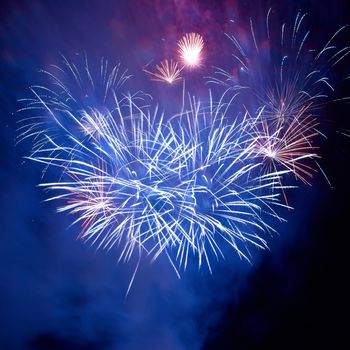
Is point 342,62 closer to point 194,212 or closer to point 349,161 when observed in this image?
point 349,161

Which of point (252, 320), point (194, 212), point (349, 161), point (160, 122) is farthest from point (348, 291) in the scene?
point (160, 122)

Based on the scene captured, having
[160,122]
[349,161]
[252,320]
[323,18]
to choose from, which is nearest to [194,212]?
[160,122]

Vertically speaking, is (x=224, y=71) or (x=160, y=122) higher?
(x=224, y=71)

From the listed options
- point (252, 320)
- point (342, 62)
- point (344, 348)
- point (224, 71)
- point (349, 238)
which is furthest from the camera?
point (252, 320)

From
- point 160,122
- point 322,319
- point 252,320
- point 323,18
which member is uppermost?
point 323,18

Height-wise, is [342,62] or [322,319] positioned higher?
[342,62]

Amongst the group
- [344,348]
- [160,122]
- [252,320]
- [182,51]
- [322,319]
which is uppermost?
[182,51]

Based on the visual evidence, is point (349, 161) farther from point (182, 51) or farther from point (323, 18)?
point (182, 51)

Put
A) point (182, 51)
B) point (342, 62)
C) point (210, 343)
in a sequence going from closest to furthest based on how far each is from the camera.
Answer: point (182, 51)
point (342, 62)
point (210, 343)

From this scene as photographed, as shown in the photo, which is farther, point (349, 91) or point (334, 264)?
point (334, 264)
